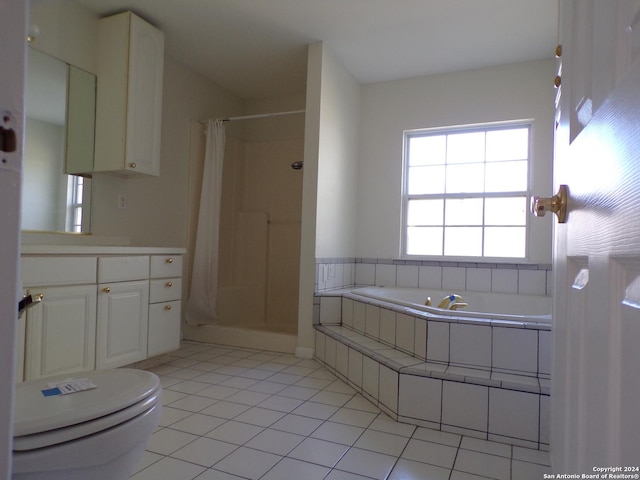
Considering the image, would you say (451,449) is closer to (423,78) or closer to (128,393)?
(128,393)

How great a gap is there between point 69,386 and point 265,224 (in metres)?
3.27

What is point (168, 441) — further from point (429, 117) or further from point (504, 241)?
point (429, 117)

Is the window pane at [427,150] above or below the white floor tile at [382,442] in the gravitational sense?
above

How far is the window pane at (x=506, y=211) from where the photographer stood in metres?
3.41

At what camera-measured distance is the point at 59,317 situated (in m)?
2.05

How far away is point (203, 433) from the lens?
1.81 meters

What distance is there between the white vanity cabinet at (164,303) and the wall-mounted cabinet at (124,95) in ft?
2.26

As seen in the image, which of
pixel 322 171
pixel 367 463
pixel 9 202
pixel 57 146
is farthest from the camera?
pixel 322 171

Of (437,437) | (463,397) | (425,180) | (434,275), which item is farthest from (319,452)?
(425,180)

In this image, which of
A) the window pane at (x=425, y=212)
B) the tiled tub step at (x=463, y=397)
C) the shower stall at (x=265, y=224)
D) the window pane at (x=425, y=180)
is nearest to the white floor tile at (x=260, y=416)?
the tiled tub step at (x=463, y=397)

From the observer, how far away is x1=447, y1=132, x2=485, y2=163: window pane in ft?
11.7

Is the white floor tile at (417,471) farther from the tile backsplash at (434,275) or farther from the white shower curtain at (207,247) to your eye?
the white shower curtain at (207,247)

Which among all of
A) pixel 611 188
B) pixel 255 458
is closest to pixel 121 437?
pixel 255 458

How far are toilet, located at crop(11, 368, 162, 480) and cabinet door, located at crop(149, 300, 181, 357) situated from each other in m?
1.65
